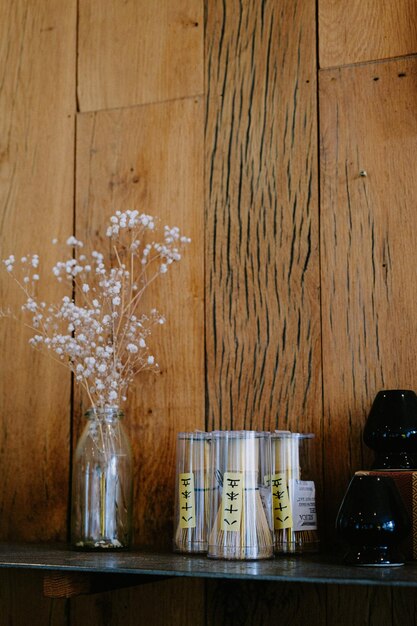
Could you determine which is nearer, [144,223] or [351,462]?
[351,462]

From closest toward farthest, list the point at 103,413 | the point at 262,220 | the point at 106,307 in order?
1. the point at 103,413
2. the point at 262,220
3. the point at 106,307

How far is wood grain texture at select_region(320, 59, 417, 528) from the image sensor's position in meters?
1.71

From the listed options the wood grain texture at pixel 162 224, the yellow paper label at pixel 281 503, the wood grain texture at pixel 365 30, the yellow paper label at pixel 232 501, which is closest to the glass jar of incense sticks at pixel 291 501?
the yellow paper label at pixel 281 503

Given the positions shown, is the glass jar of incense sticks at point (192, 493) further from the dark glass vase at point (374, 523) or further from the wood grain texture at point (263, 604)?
the dark glass vase at point (374, 523)

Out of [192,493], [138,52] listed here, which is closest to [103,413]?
[192,493]

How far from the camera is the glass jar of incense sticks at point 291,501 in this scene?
5.20ft

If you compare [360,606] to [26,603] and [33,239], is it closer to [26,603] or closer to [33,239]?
[26,603]

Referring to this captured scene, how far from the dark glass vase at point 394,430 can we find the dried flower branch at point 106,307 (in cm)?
50

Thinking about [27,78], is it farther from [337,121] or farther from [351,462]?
[351,462]

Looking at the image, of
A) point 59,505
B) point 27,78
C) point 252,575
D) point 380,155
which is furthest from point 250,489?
point 27,78

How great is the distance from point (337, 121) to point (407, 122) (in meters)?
0.15

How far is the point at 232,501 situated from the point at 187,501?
0.47 feet

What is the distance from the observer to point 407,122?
1.75 m

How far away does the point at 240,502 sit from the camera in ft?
4.96
